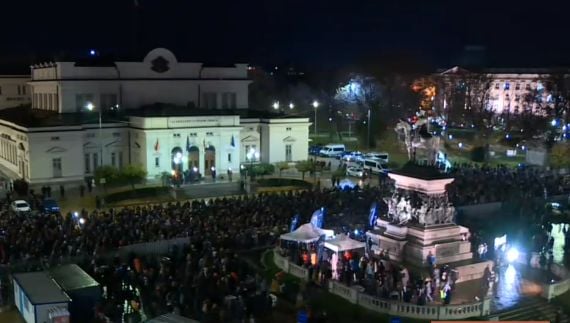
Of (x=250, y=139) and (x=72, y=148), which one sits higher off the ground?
(x=250, y=139)

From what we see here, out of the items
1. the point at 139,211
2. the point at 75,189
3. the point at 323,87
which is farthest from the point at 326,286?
the point at 323,87

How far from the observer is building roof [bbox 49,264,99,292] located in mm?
16969

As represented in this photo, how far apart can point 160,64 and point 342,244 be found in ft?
102

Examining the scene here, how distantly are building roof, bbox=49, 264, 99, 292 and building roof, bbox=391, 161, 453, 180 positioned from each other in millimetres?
10919

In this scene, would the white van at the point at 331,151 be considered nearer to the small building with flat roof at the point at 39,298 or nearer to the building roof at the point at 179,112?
the building roof at the point at 179,112

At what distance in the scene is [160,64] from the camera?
1900 inches

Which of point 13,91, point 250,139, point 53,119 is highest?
point 13,91

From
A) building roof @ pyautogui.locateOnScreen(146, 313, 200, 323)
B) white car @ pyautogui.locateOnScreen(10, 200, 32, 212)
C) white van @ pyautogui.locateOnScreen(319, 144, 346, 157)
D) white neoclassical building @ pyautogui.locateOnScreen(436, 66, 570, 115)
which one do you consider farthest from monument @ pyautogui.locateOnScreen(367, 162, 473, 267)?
white neoclassical building @ pyautogui.locateOnScreen(436, 66, 570, 115)

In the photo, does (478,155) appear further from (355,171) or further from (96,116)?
(96,116)

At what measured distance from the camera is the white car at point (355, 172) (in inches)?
1727

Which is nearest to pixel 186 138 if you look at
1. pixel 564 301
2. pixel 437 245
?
pixel 437 245

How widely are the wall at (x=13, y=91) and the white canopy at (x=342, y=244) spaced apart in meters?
48.2

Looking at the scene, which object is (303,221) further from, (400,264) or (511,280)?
(511,280)

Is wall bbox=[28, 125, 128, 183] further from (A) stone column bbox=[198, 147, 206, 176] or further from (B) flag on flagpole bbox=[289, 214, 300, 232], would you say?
(B) flag on flagpole bbox=[289, 214, 300, 232]
